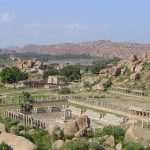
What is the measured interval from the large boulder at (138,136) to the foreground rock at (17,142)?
883 cm

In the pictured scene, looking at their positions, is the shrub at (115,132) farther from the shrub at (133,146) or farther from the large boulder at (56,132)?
the shrub at (133,146)

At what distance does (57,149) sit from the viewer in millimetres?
35375

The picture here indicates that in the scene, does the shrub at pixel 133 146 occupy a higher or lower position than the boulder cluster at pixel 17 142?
lower

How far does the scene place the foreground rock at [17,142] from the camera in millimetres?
33188

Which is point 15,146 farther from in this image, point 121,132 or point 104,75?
point 104,75

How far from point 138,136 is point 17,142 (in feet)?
33.1

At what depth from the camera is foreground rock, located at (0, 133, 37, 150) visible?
109 feet

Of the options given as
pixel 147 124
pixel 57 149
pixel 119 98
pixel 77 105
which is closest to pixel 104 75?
pixel 119 98

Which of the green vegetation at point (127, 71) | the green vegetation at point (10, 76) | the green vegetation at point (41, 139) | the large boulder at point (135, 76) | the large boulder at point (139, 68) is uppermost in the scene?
the large boulder at point (139, 68)

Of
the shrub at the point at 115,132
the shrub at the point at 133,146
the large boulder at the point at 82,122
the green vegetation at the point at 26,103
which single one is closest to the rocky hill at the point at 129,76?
the green vegetation at the point at 26,103

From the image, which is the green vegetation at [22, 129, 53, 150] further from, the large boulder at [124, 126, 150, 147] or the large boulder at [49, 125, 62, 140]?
the large boulder at [124, 126, 150, 147]

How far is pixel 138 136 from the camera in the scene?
37.9 m

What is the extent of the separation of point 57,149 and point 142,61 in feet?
223

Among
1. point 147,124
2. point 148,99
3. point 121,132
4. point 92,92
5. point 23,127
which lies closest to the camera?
point 121,132
